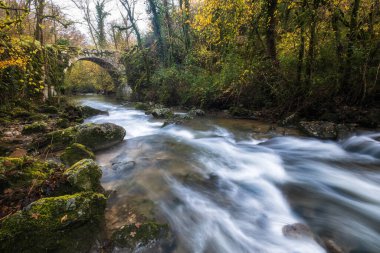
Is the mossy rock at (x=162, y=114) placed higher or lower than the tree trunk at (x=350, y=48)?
lower

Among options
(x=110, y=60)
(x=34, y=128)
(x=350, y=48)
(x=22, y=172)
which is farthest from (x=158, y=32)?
(x=22, y=172)

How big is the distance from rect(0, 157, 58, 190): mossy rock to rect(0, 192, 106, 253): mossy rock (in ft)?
2.60

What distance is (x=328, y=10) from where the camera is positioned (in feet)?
20.4

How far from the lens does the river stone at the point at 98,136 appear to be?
587cm

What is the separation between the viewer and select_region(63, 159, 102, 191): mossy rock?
10.7 ft

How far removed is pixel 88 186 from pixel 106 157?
7.89ft

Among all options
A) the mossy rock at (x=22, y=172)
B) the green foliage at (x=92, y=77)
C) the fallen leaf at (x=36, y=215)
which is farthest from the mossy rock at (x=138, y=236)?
the green foliage at (x=92, y=77)

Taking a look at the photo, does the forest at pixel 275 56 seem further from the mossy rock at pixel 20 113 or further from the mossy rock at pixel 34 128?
the mossy rock at pixel 34 128

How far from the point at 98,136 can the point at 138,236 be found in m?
3.95

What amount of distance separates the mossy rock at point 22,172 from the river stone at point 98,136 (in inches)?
82.1

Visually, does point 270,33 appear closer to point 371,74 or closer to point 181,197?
point 371,74

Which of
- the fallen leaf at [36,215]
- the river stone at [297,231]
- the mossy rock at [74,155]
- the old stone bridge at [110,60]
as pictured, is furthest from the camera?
the old stone bridge at [110,60]

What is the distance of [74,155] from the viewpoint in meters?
4.79

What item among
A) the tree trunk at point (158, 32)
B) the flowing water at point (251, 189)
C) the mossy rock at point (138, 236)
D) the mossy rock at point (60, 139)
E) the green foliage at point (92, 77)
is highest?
the tree trunk at point (158, 32)
